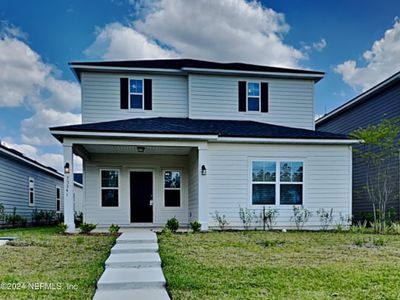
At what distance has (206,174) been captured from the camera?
11461mm

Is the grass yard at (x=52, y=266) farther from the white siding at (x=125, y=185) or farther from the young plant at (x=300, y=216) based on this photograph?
the young plant at (x=300, y=216)

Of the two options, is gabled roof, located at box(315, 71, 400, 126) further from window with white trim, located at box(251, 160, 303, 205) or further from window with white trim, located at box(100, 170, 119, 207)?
window with white trim, located at box(100, 170, 119, 207)

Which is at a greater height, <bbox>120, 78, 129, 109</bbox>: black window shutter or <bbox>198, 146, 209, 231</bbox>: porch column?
<bbox>120, 78, 129, 109</bbox>: black window shutter

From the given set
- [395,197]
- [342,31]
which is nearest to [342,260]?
[395,197]

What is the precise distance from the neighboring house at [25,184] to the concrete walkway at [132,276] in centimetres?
942

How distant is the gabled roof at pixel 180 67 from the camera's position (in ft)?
45.5

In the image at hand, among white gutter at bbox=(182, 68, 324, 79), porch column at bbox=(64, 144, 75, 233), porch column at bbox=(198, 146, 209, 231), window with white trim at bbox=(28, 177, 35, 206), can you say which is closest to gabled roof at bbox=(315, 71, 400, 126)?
white gutter at bbox=(182, 68, 324, 79)

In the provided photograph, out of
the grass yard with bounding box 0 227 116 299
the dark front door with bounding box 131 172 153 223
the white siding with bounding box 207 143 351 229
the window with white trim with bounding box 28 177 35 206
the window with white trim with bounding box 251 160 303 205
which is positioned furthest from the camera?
the window with white trim with bounding box 28 177 35 206

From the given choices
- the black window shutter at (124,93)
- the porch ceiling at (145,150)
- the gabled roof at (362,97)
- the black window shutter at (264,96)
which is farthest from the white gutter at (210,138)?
the black window shutter at (124,93)

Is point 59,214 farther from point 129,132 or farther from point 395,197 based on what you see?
point 395,197

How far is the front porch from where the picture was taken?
1350 centimetres

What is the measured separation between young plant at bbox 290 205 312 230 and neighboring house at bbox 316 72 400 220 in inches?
146

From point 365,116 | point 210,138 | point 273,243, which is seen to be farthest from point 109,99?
point 365,116

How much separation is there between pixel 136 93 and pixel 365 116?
31.2 ft
